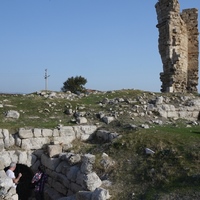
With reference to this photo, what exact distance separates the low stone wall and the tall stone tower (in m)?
8.99

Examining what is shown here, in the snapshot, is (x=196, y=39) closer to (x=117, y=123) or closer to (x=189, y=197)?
(x=117, y=123)

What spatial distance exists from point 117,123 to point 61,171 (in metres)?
3.33

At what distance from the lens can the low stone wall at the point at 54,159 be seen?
880 cm

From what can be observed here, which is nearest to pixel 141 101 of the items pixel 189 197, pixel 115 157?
pixel 115 157

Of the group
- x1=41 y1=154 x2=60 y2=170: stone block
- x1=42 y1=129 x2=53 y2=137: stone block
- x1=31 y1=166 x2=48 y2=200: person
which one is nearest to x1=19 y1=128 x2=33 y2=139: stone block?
x1=42 y1=129 x2=53 y2=137: stone block

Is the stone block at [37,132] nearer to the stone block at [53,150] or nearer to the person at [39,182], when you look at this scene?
the stone block at [53,150]

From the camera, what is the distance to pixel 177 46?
63.9 feet

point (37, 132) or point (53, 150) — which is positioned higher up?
point (37, 132)

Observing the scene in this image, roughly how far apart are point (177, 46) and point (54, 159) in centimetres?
1200

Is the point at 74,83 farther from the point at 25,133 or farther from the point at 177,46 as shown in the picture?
Result: the point at 25,133

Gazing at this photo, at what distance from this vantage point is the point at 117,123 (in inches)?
499

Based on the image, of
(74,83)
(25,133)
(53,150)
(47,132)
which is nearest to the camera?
(53,150)

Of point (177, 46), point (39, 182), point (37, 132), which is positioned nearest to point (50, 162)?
point (39, 182)

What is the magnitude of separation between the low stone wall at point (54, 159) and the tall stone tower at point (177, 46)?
8.99 m
